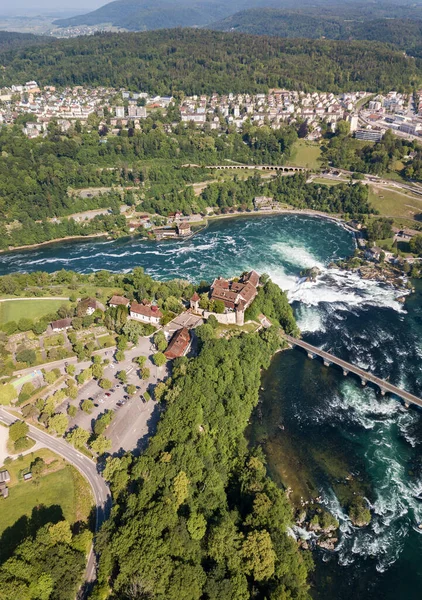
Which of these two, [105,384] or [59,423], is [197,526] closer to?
[59,423]

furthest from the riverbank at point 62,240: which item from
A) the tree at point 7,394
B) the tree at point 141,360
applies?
the tree at point 7,394

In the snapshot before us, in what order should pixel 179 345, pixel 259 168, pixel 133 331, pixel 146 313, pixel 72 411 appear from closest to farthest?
1. pixel 72 411
2. pixel 179 345
3. pixel 133 331
4. pixel 146 313
5. pixel 259 168

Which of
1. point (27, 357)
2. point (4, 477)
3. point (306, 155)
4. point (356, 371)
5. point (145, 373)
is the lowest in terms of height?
point (356, 371)

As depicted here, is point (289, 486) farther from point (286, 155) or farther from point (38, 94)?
point (38, 94)

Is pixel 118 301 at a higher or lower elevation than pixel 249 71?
lower

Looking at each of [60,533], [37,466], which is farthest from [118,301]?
[60,533]

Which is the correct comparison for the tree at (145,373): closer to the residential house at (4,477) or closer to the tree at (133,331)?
the tree at (133,331)
